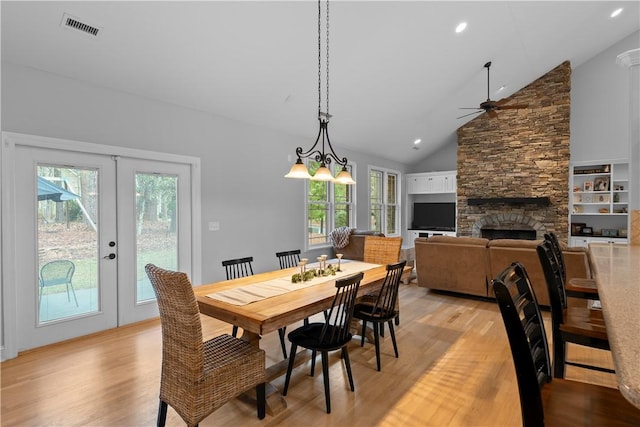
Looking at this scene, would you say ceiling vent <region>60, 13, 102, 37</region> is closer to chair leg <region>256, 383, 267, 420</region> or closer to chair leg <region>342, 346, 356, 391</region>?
chair leg <region>256, 383, 267, 420</region>

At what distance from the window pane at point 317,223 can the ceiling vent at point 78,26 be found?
4194 millimetres

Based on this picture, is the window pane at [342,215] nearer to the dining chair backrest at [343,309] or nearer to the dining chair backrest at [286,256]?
the dining chair backrest at [286,256]

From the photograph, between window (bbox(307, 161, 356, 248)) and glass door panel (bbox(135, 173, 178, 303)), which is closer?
glass door panel (bbox(135, 173, 178, 303))

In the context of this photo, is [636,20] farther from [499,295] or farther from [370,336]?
[499,295]

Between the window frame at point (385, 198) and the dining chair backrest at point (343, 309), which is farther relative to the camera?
the window frame at point (385, 198)

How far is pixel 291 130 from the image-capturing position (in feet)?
19.2

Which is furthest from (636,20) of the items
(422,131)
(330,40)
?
(330,40)

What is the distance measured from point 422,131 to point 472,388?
6507 millimetres

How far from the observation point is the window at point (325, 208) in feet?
21.5

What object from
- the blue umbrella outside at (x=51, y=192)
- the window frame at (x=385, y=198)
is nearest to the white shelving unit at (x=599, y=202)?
the window frame at (x=385, y=198)

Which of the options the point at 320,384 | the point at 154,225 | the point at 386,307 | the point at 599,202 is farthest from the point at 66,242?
the point at 599,202

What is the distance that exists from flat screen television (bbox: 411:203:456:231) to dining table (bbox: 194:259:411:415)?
6943mm

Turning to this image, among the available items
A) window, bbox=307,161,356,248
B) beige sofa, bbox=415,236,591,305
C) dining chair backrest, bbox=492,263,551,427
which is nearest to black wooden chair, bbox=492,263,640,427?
dining chair backrest, bbox=492,263,551,427

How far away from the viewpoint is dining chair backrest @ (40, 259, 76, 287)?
3.35m
